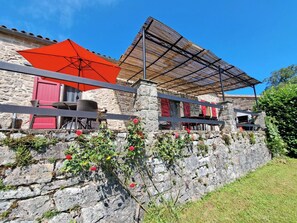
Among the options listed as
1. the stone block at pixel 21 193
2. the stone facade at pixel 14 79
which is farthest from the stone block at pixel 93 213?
the stone facade at pixel 14 79

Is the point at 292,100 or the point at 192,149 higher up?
the point at 292,100

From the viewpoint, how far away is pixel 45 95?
4746mm

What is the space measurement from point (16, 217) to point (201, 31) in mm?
11230

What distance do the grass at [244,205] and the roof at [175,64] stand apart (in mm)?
3844

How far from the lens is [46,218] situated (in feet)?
5.45

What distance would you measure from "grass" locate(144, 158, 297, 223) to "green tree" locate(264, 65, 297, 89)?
1149 inches

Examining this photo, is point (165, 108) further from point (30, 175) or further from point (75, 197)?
point (30, 175)

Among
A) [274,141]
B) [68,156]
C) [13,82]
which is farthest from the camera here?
[274,141]

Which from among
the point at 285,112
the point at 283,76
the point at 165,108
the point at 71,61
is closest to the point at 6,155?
the point at 71,61

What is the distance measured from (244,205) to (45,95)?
241 inches

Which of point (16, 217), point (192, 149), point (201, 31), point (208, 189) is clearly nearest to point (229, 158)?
point (208, 189)

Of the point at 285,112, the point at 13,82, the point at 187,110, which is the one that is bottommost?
the point at 285,112

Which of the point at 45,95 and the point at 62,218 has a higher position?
the point at 45,95

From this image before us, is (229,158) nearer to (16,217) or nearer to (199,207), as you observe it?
(199,207)
